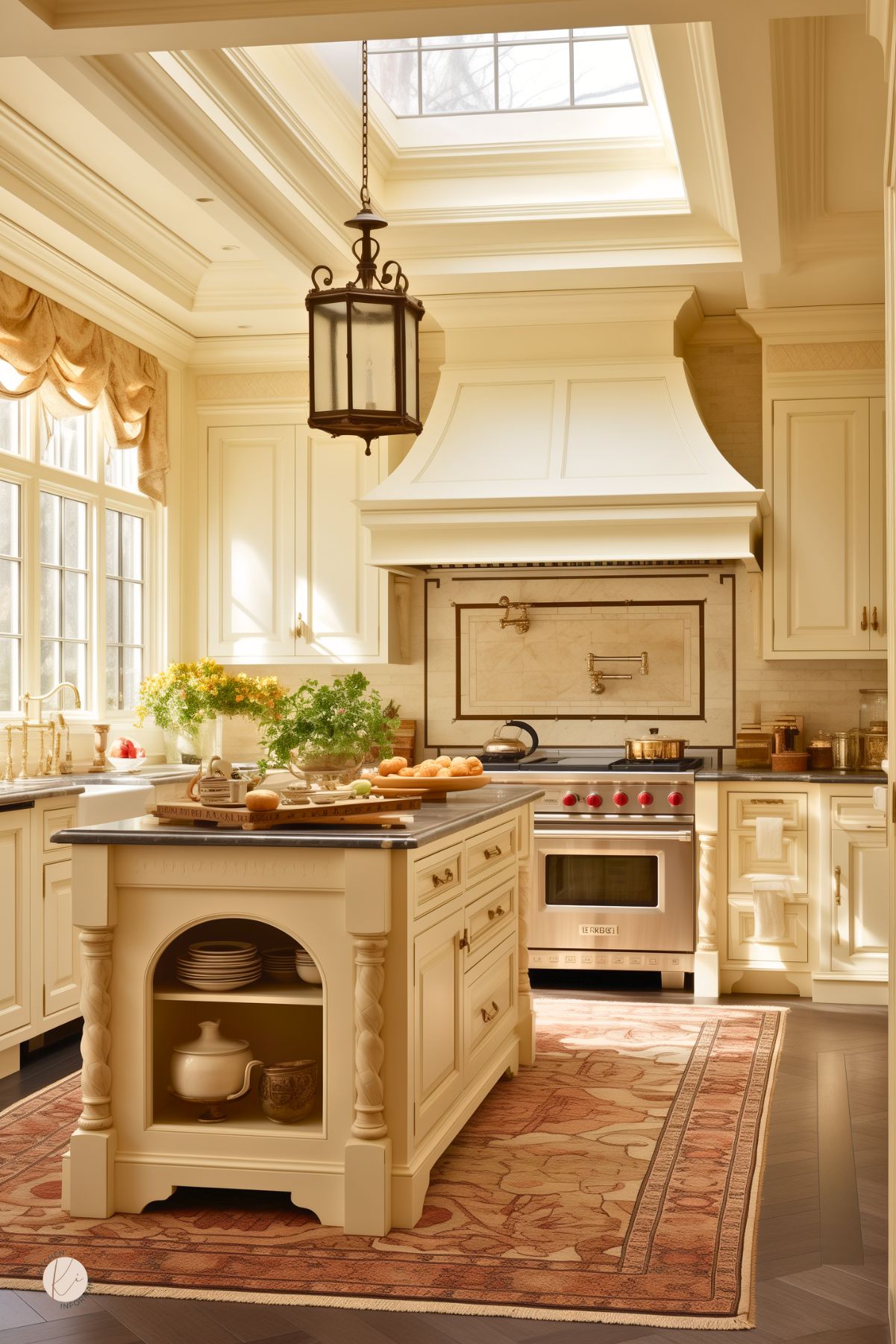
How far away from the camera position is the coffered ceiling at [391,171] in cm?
339

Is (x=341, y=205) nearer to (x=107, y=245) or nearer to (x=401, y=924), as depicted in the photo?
(x=107, y=245)

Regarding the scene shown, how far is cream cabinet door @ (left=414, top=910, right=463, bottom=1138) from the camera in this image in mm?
3328

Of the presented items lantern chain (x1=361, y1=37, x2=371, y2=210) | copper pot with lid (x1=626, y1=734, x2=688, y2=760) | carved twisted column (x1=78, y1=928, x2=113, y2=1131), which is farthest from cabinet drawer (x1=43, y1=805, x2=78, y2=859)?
copper pot with lid (x1=626, y1=734, x2=688, y2=760)

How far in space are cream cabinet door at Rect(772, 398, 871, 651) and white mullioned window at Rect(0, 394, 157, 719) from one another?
10.0 feet

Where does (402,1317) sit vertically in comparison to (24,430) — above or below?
below

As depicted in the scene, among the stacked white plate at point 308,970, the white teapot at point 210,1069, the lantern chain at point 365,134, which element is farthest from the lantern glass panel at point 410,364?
the white teapot at point 210,1069

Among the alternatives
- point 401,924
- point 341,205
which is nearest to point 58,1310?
point 401,924

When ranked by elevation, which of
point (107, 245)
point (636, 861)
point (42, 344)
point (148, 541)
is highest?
point (107, 245)

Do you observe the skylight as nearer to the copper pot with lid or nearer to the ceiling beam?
the ceiling beam

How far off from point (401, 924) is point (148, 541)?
410 cm

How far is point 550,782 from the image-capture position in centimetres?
611

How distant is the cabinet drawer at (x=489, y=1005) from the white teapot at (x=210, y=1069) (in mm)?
727

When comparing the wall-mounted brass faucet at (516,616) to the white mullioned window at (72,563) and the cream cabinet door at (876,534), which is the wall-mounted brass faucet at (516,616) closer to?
the cream cabinet door at (876,534)

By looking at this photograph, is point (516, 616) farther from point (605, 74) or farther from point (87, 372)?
point (605, 74)
